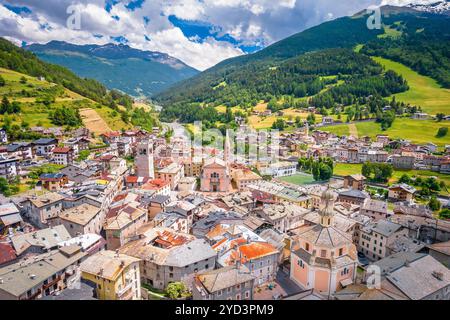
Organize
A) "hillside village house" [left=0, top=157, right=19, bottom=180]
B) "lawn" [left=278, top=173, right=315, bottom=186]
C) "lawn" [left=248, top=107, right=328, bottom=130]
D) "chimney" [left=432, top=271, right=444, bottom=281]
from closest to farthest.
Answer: "chimney" [left=432, top=271, right=444, bottom=281] → "hillside village house" [left=0, top=157, right=19, bottom=180] → "lawn" [left=278, top=173, right=315, bottom=186] → "lawn" [left=248, top=107, right=328, bottom=130]

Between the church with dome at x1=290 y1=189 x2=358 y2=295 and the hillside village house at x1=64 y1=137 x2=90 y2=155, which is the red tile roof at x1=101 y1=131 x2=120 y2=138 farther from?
the church with dome at x1=290 y1=189 x2=358 y2=295

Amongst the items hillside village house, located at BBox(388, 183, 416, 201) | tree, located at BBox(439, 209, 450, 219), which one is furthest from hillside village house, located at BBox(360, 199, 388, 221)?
hillside village house, located at BBox(388, 183, 416, 201)

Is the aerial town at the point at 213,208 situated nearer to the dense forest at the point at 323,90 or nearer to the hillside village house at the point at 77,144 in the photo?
the hillside village house at the point at 77,144

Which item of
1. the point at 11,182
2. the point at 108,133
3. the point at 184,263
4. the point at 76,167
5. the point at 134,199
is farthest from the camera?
the point at 108,133

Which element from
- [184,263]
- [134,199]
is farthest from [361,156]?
[184,263]

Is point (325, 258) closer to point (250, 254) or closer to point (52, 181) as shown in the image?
point (250, 254)

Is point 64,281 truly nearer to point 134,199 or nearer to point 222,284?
point 222,284
